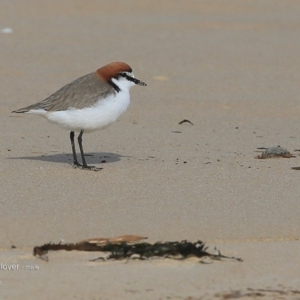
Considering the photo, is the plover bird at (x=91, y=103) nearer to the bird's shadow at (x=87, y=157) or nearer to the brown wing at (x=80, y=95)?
the brown wing at (x=80, y=95)

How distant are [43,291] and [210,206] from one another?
1.99 m

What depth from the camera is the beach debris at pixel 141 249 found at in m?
4.95

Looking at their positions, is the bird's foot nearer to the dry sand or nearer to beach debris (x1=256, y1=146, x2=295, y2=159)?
the dry sand

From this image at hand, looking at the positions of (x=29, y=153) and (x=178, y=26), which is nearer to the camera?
(x=29, y=153)

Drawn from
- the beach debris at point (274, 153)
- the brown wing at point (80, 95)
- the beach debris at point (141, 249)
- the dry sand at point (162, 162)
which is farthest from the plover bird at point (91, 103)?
the beach debris at point (141, 249)

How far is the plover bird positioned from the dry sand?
1.34 ft

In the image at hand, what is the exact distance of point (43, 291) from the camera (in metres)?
4.43

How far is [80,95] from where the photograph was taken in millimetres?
7363

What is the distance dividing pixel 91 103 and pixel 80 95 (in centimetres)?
16

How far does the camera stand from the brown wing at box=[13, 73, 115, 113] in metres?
7.30

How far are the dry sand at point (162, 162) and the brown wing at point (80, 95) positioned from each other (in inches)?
20.7

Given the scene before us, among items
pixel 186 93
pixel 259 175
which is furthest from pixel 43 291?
pixel 186 93

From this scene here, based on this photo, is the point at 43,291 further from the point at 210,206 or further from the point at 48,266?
the point at 210,206

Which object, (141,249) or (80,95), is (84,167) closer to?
(80,95)
